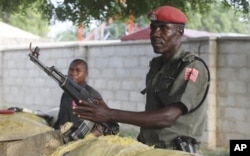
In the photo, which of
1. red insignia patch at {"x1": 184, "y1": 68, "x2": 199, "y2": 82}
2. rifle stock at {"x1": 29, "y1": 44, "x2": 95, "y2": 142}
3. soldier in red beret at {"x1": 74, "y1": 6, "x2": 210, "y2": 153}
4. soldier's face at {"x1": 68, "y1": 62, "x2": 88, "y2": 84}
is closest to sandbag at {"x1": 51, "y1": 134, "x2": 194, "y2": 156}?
rifle stock at {"x1": 29, "y1": 44, "x2": 95, "y2": 142}

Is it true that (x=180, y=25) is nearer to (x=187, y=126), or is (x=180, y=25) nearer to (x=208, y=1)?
(x=187, y=126)

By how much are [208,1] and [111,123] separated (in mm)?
3340

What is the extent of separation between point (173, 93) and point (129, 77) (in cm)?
616

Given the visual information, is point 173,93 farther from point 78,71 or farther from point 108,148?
point 78,71

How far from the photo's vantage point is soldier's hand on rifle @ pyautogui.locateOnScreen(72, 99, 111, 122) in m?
2.20

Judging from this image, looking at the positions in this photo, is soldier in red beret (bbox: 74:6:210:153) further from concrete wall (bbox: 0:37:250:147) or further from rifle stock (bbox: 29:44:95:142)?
concrete wall (bbox: 0:37:250:147)

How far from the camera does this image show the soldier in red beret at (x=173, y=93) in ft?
8.13

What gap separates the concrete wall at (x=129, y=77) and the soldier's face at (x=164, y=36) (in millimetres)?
4462

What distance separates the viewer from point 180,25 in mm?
2602

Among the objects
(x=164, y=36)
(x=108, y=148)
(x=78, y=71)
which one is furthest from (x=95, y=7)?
(x=108, y=148)

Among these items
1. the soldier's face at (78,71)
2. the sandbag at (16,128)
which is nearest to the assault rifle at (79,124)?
the sandbag at (16,128)

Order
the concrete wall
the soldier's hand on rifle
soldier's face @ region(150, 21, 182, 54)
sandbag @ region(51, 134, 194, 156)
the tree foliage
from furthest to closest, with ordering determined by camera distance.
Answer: the concrete wall < the tree foliage < soldier's face @ region(150, 21, 182, 54) < the soldier's hand on rifle < sandbag @ region(51, 134, 194, 156)

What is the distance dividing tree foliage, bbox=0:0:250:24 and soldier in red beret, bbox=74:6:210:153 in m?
2.37

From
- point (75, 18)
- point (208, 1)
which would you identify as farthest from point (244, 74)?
point (75, 18)
